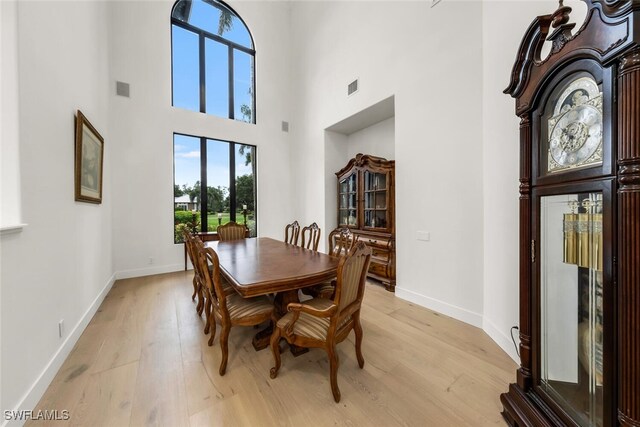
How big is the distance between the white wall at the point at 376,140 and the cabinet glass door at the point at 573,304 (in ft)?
9.97

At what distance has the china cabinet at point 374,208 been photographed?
3.54 m

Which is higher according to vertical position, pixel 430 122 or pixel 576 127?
pixel 430 122

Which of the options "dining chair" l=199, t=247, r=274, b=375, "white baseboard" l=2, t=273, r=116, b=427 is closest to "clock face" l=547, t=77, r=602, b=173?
"dining chair" l=199, t=247, r=274, b=375

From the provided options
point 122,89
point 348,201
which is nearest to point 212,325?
point 348,201

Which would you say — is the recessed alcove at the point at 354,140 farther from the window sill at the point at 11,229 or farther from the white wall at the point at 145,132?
the window sill at the point at 11,229

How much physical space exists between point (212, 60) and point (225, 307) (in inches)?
212

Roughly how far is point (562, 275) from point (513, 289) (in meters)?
0.93

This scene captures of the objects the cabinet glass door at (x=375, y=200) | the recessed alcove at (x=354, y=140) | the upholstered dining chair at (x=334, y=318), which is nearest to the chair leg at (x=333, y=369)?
the upholstered dining chair at (x=334, y=318)

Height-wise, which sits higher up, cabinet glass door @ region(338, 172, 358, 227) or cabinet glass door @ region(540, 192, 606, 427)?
cabinet glass door @ region(338, 172, 358, 227)

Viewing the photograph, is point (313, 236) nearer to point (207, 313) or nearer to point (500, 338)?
point (207, 313)

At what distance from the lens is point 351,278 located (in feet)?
4.95

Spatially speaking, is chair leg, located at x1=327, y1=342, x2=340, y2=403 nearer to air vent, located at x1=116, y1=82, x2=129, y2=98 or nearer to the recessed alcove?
the recessed alcove

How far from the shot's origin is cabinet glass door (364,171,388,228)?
375cm

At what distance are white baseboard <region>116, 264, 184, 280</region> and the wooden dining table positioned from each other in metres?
2.37
